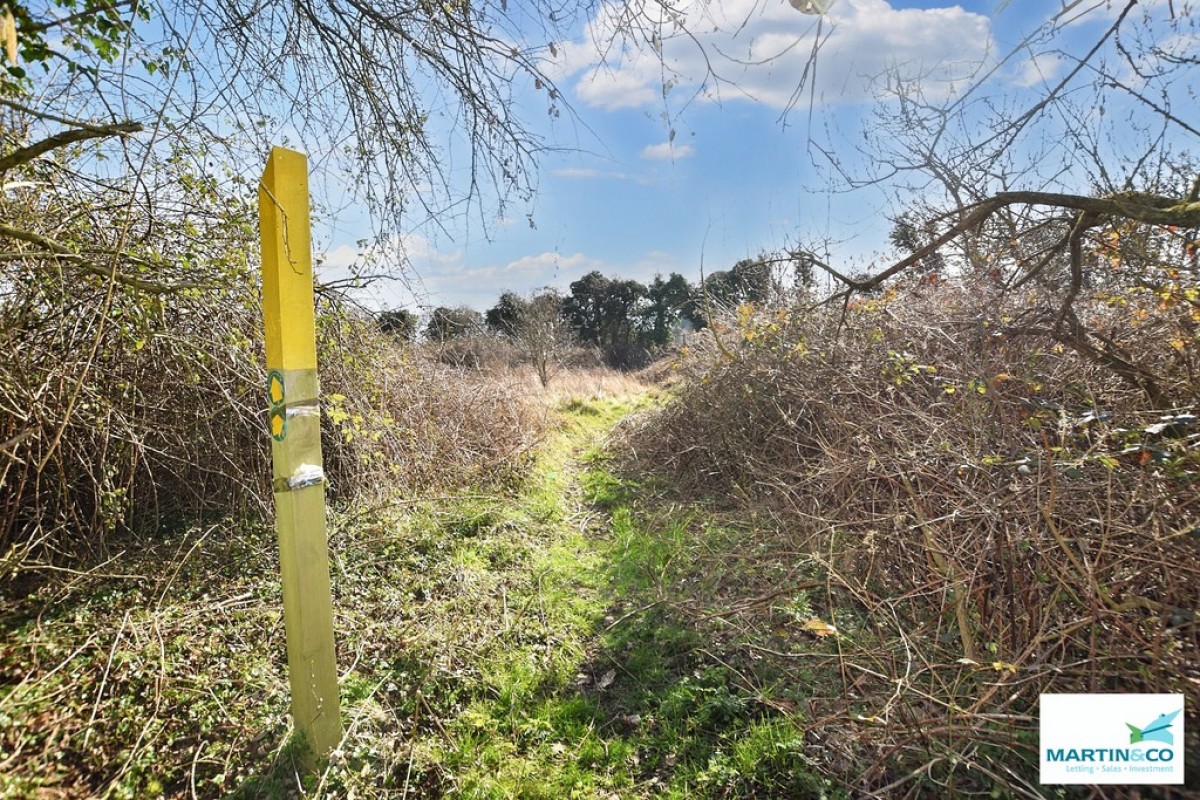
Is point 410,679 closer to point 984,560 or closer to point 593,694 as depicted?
point 593,694

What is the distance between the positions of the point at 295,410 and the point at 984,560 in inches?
116

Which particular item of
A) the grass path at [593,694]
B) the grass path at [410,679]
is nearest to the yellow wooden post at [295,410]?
the grass path at [410,679]

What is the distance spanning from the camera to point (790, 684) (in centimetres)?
277

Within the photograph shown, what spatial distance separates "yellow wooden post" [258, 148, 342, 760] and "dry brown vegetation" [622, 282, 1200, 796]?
7.08 ft

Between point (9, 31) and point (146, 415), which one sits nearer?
point (9, 31)

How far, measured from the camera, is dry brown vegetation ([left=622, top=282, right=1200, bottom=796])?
6.44ft

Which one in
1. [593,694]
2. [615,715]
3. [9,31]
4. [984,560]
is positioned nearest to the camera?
[9,31]

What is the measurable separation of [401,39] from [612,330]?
26625 mm

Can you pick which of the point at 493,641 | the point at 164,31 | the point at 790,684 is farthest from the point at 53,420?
the point at 790,684

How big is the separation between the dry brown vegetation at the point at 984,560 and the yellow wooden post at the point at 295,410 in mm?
2157

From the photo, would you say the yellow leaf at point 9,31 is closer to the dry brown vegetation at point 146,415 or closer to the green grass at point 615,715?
the dry brown vegetation at point 146,415

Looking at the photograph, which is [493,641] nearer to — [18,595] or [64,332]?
[18,595]

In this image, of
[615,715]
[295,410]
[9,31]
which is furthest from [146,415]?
[615,715]

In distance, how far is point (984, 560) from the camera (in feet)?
7.81
